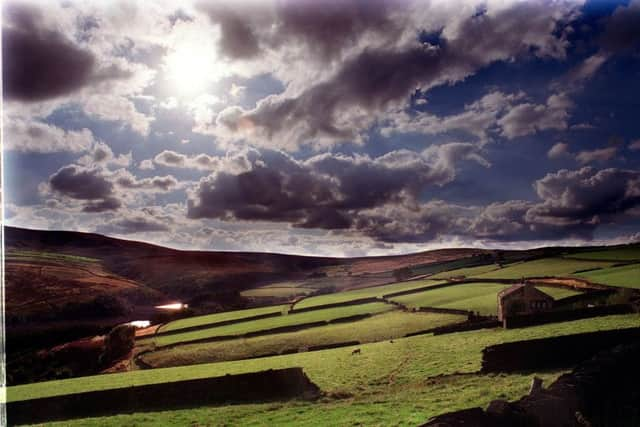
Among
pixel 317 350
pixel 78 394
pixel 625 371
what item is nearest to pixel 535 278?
pixel 625 371

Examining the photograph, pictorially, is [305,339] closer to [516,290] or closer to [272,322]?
[272,322]

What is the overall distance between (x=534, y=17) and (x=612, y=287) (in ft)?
19.3

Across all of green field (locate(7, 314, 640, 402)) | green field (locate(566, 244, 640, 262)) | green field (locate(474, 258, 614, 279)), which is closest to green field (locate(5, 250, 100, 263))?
green field (locate(7, 314, 640, 402))

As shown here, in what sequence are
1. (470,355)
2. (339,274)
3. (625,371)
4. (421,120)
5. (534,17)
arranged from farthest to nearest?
(339,274) → (421,120) → (534,17) → (470,355) → (625,371)

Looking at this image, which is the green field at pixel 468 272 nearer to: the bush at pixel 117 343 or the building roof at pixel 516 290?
the building roof at pixel 516 290

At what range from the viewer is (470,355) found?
8.96 m

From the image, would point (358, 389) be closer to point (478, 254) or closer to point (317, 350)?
point (317, 350)

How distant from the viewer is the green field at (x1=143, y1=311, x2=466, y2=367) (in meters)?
9.70

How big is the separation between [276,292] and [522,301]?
17.8 feet

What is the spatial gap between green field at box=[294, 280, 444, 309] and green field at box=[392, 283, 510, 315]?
227 mm

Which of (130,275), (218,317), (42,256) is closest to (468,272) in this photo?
(218,317)

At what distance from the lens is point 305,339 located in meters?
10.1

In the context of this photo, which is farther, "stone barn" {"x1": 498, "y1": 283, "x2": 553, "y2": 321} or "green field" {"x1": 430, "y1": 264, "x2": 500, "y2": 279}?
"green field" {"x1": 430, "y1": 264, "x2": 500, "y2": 279}

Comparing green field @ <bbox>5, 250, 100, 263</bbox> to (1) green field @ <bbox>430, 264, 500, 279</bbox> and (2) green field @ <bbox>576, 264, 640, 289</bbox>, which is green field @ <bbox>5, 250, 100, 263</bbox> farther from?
(2) green field @ <bbox>576, 264, 640, 289</bbox>
